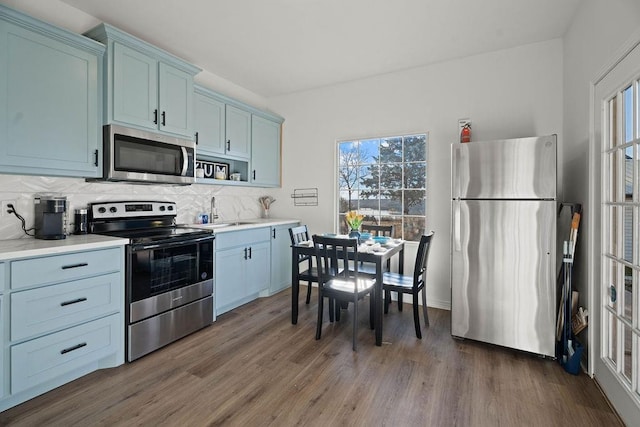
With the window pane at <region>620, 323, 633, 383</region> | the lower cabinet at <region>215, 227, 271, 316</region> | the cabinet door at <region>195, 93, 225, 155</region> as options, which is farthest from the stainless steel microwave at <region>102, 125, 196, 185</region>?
the window pane at <region>620, 323, 633, 383</region>

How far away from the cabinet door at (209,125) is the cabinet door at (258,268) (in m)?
1.20

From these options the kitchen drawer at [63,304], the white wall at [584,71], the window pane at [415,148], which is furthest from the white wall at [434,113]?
the kitchen drawer at [63,304]

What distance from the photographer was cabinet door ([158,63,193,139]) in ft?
9.05

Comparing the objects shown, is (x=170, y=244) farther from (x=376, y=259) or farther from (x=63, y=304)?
(x=376, y=259)

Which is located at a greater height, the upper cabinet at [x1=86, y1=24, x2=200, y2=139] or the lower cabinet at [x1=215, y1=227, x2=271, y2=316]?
the upper cabinet at [x1=86, y1=24, x2=200, y2=139]

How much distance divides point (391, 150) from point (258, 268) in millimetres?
2193

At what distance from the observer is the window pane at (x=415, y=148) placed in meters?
3.56

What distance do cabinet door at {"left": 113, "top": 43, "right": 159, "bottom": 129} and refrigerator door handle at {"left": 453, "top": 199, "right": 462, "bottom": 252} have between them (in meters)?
2.77

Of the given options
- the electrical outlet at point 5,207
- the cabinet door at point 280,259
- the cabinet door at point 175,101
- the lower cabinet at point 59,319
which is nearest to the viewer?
the lower cabinet at point 59,319

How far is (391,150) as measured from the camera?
3773 millimetres

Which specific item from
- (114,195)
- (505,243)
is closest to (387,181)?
(505,243)

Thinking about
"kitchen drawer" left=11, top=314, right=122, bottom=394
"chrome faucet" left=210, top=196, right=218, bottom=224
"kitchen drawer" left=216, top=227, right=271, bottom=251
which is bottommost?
"kitchen drawer" left=11, top=314, right=122, bottom=394

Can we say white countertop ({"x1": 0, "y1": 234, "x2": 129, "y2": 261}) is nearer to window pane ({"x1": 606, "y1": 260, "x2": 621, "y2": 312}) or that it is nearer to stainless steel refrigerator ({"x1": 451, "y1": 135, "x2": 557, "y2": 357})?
stainless steel refrigerator ({"x1": 451, "y1": 135, "x2": 557, "y2": 357})

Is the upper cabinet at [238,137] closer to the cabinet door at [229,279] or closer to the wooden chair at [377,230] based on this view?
the cabinet door at [229,279]
